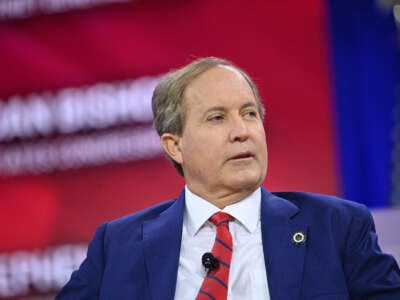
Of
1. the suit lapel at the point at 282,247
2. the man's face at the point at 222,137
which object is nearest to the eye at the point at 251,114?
the man's face at the point at 222,137

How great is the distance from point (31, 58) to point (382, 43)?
176 centimetres

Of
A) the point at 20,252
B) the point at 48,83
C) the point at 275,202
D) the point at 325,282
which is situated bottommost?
the point at 20,252

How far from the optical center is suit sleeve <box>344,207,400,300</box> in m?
2.02

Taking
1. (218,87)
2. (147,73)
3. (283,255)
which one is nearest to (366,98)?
(147,73)

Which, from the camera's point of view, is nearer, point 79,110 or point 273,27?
point 273,27

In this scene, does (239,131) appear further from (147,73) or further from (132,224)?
(147,73)

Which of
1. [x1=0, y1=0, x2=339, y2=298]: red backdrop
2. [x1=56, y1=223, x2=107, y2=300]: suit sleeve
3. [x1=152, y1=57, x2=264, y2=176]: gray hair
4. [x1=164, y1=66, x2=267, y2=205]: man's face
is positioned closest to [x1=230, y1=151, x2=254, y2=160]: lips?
[x1=164, y1=66, x2=267, y2=205]: man's face

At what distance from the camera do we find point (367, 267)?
2088mm

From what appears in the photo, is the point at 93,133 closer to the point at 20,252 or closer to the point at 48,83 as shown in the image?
the point at 48,83

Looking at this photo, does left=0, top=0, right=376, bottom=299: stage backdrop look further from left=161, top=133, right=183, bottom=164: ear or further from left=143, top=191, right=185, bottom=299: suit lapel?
left=143, top=191, right=185, bottom=299: suit lapel

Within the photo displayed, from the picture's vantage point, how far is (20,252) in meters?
3.86

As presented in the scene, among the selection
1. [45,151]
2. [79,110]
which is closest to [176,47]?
[79,110]

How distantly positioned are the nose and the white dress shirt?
194mm

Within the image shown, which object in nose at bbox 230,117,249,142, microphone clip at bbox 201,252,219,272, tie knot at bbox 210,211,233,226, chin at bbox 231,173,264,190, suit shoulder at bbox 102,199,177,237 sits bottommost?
microphone clip at bbox 201,252,219,272
